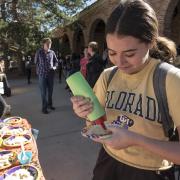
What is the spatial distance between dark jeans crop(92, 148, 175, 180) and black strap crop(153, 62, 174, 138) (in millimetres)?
205

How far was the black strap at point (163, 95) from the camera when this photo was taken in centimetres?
135

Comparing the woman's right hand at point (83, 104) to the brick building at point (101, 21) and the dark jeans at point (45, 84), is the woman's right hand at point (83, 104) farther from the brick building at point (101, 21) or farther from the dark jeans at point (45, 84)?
the brick building at point (101, 21)

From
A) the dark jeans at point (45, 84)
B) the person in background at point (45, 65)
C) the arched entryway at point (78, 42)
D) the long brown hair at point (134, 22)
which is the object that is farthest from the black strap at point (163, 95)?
the arched entryway at point (78, 42)

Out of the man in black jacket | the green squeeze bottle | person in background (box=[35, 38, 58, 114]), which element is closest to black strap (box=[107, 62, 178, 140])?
the green squeeze bottle

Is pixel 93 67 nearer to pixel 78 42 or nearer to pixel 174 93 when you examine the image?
pixel 174 93

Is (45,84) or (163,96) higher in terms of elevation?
(163,96)

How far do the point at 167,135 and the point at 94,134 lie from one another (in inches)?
13.1

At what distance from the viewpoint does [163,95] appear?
1344 mm

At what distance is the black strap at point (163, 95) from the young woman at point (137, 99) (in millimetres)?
22

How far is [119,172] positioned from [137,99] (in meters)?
0.36

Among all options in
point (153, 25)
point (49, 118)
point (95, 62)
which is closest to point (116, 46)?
point (153, 25)

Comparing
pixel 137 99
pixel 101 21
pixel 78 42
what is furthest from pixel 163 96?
pixel 78 42

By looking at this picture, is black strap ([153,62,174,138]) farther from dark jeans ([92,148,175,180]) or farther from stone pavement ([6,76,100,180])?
stone pavement ([6,76,100,180])

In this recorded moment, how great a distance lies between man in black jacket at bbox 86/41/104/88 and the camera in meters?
6.34
